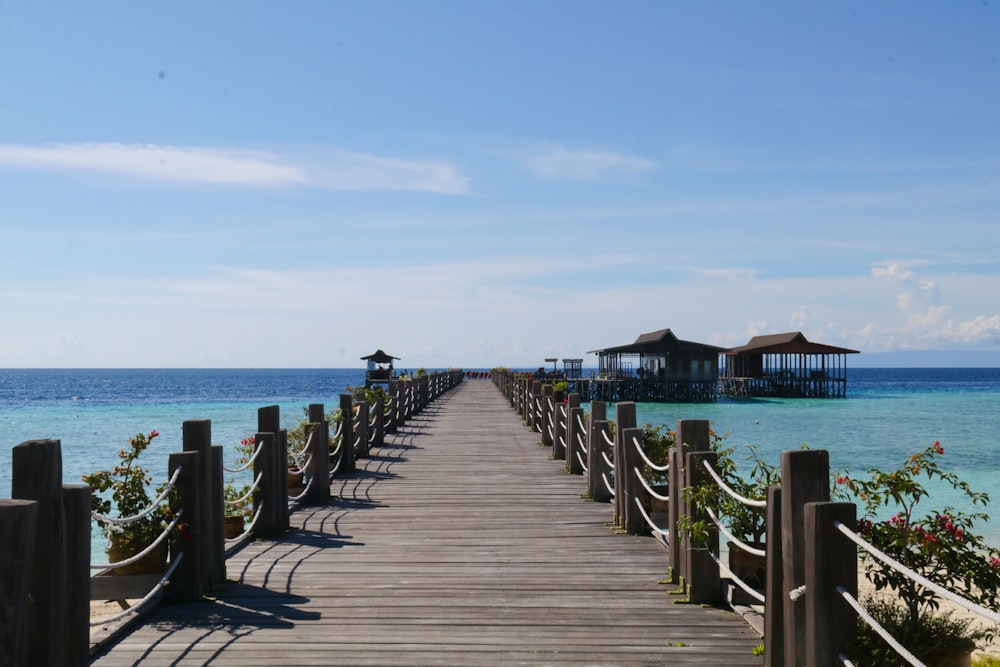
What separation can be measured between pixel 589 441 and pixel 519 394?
57.2ft

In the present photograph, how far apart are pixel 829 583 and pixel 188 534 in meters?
4.34

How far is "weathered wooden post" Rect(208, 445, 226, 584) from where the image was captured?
650 centimetres

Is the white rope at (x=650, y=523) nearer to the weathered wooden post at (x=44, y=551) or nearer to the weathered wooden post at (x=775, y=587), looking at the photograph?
the weathered wooden post at (x=775, y=587)

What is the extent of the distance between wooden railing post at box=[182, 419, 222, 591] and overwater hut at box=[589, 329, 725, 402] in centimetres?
5820

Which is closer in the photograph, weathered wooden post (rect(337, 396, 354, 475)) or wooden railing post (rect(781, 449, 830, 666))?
wooden railing post (rect(781, 449, 830, 666))

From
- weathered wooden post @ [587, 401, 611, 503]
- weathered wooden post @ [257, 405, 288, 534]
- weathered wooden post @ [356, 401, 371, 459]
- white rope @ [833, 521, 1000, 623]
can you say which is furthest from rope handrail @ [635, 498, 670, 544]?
weathered wooden post @ [356, 401, 371, 459]

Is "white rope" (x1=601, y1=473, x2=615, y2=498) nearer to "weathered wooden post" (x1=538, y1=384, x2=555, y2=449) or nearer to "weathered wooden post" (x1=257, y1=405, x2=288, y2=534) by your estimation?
"weathered wooden post" (x1=257, y1=405, x2=288, y2=534)

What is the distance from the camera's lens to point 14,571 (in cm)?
345

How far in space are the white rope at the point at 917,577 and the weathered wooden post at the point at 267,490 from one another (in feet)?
18.9

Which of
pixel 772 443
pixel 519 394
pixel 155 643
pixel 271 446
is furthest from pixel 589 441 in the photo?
pixel 772 443

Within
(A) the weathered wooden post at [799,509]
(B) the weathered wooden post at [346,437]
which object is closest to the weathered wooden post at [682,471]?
(A) the weathered wooden post at [799,509]

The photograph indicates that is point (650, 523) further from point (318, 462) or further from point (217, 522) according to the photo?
point (318, 462)

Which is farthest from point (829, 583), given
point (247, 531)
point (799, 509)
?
point (247, 531)

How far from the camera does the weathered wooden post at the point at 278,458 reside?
8.49 metres
